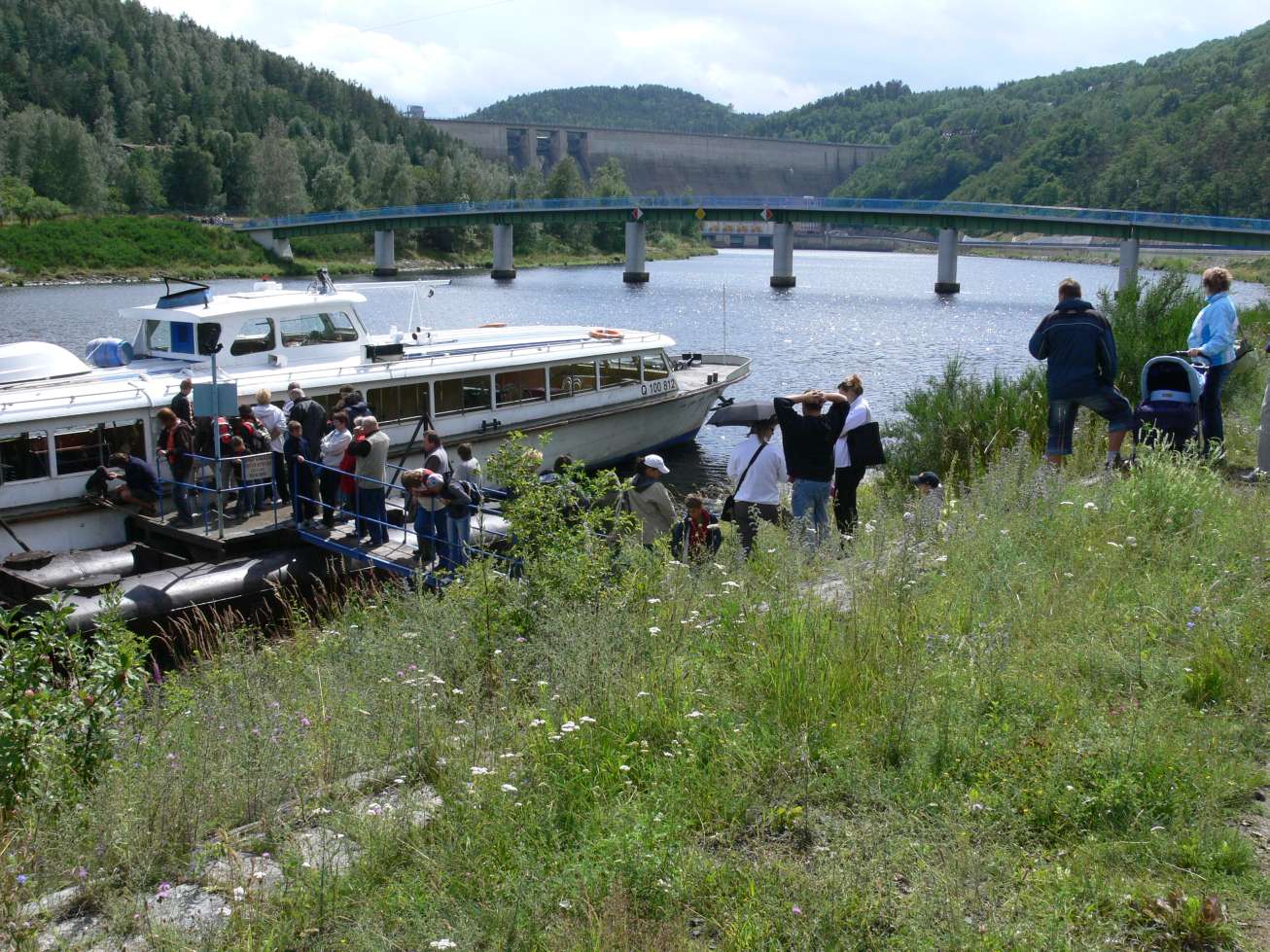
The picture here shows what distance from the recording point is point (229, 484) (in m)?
14.6

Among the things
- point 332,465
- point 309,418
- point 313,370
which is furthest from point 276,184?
point 332,465

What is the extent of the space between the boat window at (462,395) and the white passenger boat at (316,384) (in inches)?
0.9

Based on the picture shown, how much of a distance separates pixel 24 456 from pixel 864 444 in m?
10.2

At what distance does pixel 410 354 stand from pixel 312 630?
8.32 m

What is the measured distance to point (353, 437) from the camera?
13.5 metres

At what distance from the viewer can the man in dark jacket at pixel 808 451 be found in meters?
10.1

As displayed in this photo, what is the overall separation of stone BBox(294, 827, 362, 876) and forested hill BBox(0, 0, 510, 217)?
97986 millimetres

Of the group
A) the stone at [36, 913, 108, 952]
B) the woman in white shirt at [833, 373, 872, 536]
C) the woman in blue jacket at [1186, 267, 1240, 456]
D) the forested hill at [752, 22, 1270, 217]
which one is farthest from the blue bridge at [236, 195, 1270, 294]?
the stone at [36, 913, 108, 952]

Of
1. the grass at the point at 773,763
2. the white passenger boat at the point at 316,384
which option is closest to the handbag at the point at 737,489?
the grass at the point at 773,763

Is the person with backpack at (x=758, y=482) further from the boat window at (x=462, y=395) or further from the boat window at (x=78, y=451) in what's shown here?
the boat window at (x=462, y=395)

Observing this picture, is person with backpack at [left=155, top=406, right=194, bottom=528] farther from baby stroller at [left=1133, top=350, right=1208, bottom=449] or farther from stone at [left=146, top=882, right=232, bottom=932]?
baby stroller at [left=1133, top=350, right=1208, bottom=449]

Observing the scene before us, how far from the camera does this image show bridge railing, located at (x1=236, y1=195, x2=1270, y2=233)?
240 ft

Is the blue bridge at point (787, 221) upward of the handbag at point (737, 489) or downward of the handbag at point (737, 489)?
upward

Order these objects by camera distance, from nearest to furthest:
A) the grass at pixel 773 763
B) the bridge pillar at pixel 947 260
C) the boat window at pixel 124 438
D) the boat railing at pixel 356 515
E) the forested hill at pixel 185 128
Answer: the grass at pixel 773 763 → the boat railing at pixel 356 515 → the boat window at pixel 124 438 → the bridge pillar at pixel 947 260 → the forested hill at pixel 185 128
